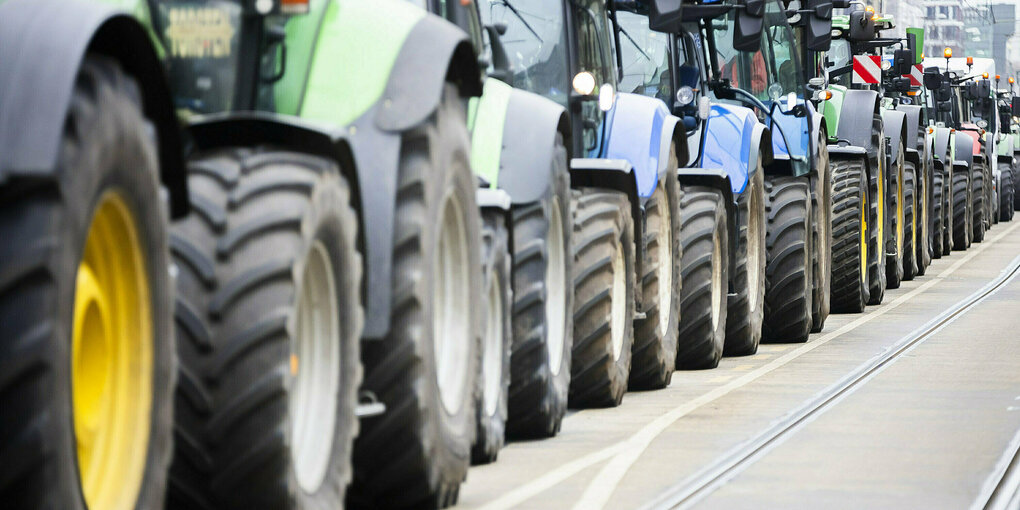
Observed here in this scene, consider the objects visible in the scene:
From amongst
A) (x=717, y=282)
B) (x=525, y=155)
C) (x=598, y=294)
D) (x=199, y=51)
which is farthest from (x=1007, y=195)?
(x=199, y=51)

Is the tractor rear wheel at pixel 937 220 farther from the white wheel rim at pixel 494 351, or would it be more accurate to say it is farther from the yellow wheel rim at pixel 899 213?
the white wheel rim at pixel 494 351

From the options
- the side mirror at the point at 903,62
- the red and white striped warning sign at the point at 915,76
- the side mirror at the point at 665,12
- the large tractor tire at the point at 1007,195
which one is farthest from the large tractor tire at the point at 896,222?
the large tractor tire at the point at 1007,195

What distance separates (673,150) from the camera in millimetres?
11203

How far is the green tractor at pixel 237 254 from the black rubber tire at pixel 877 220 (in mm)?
11333

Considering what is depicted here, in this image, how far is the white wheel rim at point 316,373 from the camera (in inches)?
213

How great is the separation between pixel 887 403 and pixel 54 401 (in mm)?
6873

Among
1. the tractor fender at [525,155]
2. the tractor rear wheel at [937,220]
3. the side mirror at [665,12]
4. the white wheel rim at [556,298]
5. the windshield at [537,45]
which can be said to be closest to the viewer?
the tractor fender at [525,155]

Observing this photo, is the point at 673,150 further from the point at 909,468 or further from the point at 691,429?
the point at 909,468

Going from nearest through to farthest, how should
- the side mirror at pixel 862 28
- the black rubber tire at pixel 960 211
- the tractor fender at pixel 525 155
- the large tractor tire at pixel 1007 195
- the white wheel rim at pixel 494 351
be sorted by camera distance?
the white wheel rim at pixel 494 351 → the tractor fender at pixel 525 155 → the side mirror at pixel 862 28 → the black rubber tire at pixel 960 211 → the large tractor tire at pixel 1007 195

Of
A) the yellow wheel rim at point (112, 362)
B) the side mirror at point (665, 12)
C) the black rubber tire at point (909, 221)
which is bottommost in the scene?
the black rubber tire at point (909, 221)

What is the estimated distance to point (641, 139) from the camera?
1057 centimetres

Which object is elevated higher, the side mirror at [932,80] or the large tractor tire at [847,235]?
the side mirror at [932,80]

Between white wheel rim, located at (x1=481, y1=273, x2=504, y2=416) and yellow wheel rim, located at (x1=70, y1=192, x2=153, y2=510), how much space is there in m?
3.42

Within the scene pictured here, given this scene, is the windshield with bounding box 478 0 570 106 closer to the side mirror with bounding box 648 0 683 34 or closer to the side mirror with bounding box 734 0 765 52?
the side mirror with bounding box 648 0 683 34
